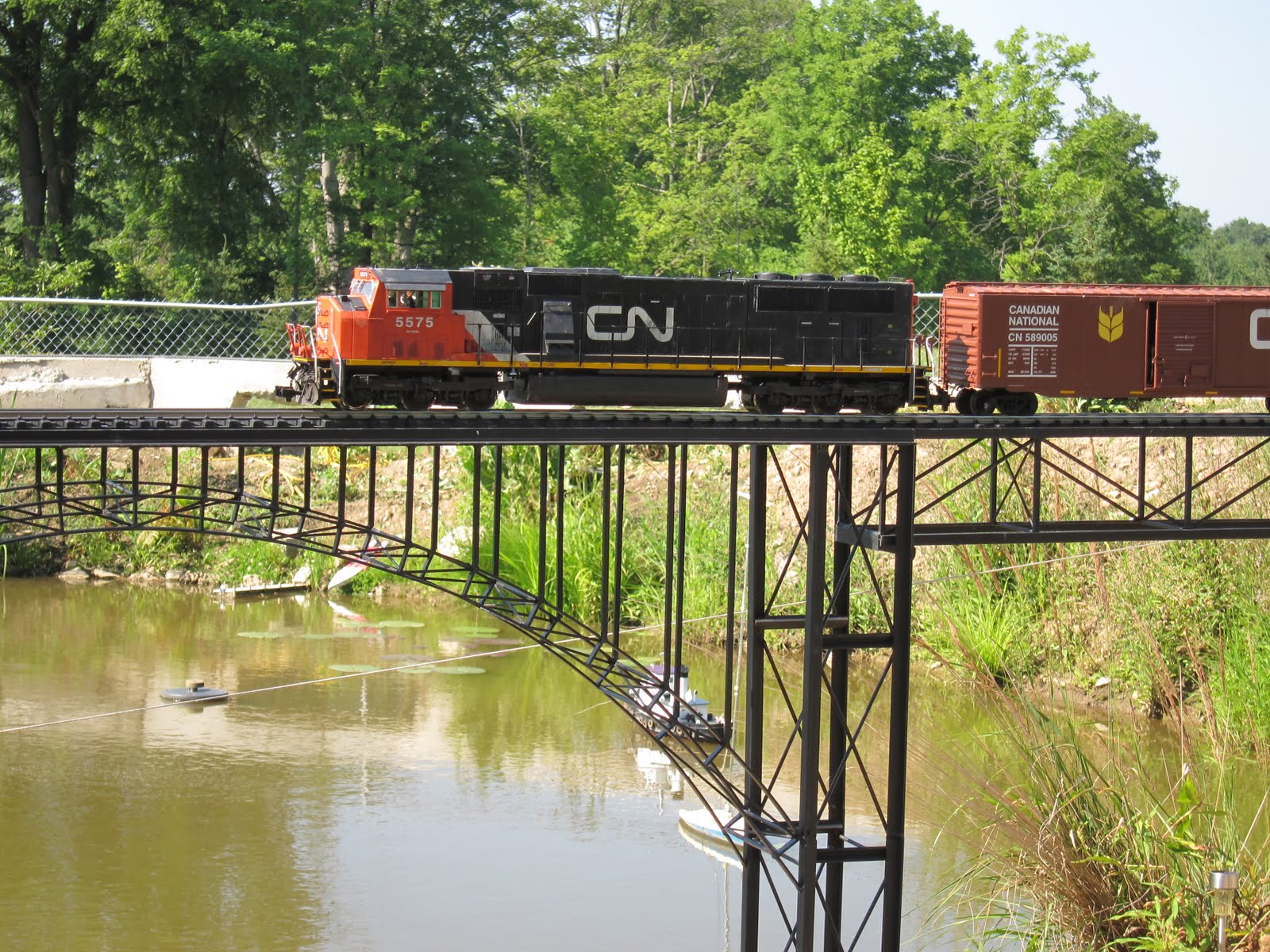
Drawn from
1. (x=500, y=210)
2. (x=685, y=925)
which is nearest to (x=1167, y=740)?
(x=685, y=925)

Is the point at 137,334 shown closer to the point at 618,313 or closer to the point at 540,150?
the point at 618,313

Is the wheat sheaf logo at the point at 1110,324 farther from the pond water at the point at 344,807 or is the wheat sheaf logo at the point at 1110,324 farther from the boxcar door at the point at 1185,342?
the pond water at the point at 344,807

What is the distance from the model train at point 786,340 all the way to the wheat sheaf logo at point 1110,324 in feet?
0.09

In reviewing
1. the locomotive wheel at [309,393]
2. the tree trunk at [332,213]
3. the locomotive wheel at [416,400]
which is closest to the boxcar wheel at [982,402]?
the locomotive wheel at [416,400]

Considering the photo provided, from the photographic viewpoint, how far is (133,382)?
110 ft

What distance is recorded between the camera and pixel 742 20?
78.6 m

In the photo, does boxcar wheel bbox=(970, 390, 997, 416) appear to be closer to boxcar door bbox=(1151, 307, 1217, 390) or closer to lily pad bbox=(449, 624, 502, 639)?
boxcar door bbox=(1151, 307, 1217, 390)

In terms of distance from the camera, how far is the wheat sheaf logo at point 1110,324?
86.0ft

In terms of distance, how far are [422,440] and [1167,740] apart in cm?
1768

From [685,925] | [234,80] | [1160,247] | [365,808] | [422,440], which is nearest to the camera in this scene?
[422,440]

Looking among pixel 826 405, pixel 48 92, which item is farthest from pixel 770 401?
pixel 48 92

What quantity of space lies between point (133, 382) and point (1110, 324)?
2076 cm

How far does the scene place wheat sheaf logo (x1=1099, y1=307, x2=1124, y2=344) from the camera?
26.2 m

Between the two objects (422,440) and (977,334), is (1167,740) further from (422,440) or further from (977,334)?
(422,440)
